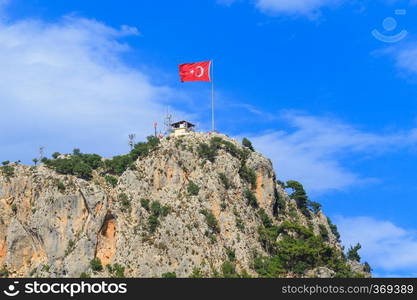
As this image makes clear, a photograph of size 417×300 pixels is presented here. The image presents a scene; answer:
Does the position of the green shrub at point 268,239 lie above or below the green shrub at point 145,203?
below

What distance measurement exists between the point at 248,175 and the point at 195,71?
94.6 feet

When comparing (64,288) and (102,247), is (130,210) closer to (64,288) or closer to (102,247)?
(102,247)

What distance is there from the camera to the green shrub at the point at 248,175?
192038mm

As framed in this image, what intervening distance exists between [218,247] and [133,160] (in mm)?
32942

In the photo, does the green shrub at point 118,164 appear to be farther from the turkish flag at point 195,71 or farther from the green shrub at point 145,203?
the turkish flag at point 195,71

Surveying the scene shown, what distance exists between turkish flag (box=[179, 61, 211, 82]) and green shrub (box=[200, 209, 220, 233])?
106 feet

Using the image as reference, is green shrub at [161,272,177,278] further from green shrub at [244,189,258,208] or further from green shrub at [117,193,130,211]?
green shrub at [244,189,258,208]

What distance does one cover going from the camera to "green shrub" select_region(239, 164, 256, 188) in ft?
630

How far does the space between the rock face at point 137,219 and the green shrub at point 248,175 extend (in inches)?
57.3

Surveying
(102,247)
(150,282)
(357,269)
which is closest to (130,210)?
(102,247)

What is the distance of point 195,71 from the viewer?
614 ft

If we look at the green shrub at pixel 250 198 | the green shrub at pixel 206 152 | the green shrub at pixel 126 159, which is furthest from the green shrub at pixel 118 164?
the green shrub at pixel 250 198

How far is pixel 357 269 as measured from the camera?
192 m

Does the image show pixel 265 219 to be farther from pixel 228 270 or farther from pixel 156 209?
pixel 156 209
